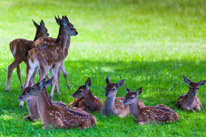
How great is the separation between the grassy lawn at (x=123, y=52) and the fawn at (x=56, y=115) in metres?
0.15

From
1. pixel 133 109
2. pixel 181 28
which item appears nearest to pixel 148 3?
pixel 181 28

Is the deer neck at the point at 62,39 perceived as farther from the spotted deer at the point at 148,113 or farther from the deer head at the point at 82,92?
the spotted deer at the point at 148,113

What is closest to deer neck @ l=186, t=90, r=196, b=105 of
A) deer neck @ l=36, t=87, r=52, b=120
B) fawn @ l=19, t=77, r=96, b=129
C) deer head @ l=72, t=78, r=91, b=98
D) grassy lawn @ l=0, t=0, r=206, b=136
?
grassy lawn @ l=0, t=0, r=206, b=136

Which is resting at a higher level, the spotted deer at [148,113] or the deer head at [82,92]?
the deer head at [82,92]

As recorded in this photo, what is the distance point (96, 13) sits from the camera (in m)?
31.5

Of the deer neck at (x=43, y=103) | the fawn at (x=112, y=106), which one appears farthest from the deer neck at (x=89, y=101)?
the deer neck at (x=43, y=103)

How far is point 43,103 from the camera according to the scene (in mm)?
7406

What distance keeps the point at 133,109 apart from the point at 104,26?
65.5 ft

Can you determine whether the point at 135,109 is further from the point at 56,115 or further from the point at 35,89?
the point at 35,89

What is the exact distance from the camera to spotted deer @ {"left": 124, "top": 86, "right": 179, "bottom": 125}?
25.6ft

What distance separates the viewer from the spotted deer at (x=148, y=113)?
25.6 feet

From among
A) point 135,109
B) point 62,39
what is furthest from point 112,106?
point 62,39

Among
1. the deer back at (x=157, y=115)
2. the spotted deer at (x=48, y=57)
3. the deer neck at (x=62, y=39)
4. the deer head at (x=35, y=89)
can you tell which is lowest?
the deer back at (x=157, y=115)

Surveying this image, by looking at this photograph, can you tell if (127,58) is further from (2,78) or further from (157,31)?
(157,31)
